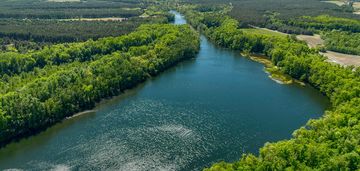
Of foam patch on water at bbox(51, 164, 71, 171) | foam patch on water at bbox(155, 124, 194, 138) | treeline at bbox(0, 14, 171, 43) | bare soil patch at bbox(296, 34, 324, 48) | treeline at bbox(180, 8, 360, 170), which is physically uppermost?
treeline at bbox(0, 14, 171, 43)

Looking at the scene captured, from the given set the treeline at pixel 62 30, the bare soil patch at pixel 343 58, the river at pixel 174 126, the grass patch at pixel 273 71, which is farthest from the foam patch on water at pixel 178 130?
the treeline at pixel 62 30

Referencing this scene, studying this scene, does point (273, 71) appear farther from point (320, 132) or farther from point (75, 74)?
point (75, 74)

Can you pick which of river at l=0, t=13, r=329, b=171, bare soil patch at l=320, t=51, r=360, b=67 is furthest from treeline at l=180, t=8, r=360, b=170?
bare soil patch at l=320, t=51, r=360, b=67

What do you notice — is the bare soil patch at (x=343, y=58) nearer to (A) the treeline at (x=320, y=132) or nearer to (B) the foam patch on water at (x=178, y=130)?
(A) the treeline at (x=320, y=132)

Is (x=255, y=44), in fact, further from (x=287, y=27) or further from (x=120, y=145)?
(x=120, y=145)

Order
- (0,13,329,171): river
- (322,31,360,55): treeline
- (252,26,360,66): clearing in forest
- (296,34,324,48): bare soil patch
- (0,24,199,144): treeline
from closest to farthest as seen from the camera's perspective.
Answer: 1. (0,13,329,171): river
2. (0,24,199,144): treeline
3. (252,26,360,66): clearing in forest
4. (322,31,360,55): treeline
5. (296,34,324,48): bare soil patch

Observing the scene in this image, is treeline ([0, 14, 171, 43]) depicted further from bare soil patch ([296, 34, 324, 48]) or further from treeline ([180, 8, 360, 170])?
treeline ([180, 8, 360, 170])

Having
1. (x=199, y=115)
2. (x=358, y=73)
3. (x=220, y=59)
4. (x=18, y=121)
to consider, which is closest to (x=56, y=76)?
(x=18, y=121)
